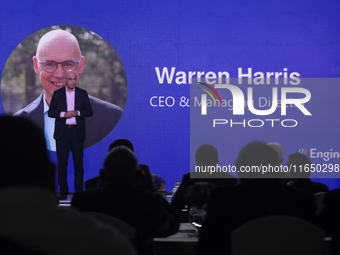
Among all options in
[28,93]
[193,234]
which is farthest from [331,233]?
[28,93]

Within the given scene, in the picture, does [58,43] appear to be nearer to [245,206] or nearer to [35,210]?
[245,206]

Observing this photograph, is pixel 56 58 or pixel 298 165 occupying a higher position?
pixel 56 58

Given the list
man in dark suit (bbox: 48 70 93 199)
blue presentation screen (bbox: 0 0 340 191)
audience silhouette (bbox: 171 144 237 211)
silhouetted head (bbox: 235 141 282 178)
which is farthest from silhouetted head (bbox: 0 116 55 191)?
blue presentation screen (bbox: 0 0 340 191)

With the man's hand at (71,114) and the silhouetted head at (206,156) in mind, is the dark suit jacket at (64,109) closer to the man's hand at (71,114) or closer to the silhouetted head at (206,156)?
the man's hand at (71,114)

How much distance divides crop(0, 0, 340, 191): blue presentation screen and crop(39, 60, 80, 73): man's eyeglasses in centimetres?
21

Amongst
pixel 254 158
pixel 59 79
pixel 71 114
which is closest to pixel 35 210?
pixel 254 158

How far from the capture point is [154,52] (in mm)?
6035

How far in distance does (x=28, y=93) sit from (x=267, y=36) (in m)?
3.85

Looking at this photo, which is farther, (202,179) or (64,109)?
(64,109)

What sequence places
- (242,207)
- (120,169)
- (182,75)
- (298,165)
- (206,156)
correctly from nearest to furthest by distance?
(242,207) < (120,169) < (206,156) < (298,165) < (182,75)

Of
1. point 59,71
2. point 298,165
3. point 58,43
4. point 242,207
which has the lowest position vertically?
point 242,207

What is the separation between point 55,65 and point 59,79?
0.23 metres

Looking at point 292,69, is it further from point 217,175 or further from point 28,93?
point 28,93

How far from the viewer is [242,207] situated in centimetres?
169
